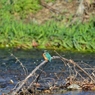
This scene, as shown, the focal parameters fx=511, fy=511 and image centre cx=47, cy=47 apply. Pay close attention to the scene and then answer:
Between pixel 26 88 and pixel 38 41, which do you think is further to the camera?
pixel 38 41

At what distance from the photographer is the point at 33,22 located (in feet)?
49.2

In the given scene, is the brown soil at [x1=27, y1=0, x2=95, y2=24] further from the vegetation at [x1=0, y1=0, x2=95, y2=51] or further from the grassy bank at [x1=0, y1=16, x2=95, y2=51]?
the grassy bank at [x1=0, y1=16, x2=95, y2=51]

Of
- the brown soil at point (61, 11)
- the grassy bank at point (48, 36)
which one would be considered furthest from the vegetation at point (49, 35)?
the brown soil at point (61, 11)

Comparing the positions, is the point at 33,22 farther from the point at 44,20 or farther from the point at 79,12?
the point at 79,12

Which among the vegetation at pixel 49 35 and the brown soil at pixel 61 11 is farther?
the brown soil at pixel 61 11

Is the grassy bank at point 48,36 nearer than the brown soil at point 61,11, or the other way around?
the grassy bank at point 48,36

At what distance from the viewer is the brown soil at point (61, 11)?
50.1 feet

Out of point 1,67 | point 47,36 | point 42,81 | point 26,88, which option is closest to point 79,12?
point 47,36

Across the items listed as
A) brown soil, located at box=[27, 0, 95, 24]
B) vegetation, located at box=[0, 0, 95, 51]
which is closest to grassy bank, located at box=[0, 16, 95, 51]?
vegetation, located at box=[0, 0, 95, 51]

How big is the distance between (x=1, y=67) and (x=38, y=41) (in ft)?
9.19

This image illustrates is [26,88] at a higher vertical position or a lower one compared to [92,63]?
higher

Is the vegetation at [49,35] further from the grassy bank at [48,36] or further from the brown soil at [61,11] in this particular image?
the brown soil at [61,11]

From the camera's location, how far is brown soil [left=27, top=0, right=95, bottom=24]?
1526cm

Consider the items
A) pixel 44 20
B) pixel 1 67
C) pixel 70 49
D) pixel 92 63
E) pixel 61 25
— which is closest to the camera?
pixel 1 67
